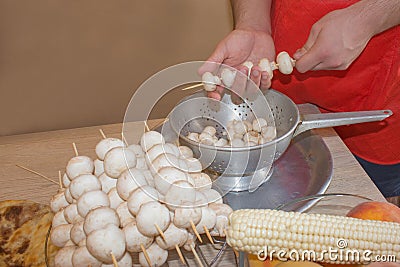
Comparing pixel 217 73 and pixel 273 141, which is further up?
pixel 217 73

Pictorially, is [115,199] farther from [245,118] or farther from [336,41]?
[336,41]

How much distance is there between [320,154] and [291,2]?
0.57 meters

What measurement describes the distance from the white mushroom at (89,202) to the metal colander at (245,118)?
27cm

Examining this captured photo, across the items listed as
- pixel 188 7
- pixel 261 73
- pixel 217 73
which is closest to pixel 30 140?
pixel 217 73

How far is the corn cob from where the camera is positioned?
80cm

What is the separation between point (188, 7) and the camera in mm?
2412

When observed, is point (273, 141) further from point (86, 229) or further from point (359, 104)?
point (359, 104)

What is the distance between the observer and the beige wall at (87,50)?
87.1 inches

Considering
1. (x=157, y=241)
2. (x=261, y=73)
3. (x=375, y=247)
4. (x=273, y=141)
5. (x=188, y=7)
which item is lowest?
(x=375, y=247)

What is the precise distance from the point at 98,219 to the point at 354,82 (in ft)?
3.41

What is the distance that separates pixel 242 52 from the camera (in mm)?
1468

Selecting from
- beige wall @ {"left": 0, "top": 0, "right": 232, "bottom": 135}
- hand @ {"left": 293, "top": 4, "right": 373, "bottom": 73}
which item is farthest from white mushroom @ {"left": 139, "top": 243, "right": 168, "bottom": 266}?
beige wall @ {"left": 0, "top": 0, "right": 232, "bottom": 135}

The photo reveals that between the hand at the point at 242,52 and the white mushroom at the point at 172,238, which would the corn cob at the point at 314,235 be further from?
the hand at the point at 242,52

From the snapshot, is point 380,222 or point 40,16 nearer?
point 380,222
